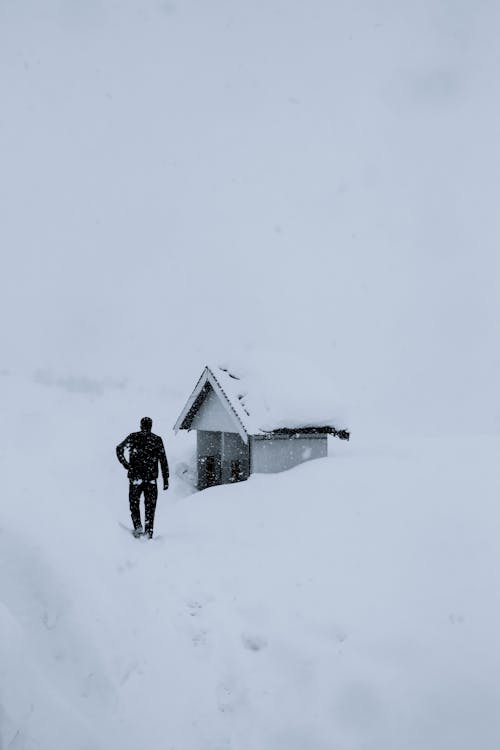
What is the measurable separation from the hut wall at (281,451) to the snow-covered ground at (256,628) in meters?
4.63

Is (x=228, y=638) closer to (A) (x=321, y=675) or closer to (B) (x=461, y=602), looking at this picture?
(A) (x=321, y=675)

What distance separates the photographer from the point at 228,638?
569 cm

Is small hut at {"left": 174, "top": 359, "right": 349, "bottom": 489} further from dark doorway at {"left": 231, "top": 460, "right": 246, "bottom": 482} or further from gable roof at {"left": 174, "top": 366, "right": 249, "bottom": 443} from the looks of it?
dark doorway at {"left": 231, "top": 460, "right": 246, "bottom": 482}

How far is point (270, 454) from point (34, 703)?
1084 centimetres


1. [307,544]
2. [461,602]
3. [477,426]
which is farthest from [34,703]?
[477,426]

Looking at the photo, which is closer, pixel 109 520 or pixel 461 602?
pixel 461 602

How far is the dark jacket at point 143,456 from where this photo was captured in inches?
368

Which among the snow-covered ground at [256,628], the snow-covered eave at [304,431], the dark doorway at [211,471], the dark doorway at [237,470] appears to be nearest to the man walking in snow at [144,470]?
the snow-covered ground at [256,628]

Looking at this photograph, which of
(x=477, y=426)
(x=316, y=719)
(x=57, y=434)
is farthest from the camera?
(x=477, y=426)

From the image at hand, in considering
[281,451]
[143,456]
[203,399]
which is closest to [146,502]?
[143,456]

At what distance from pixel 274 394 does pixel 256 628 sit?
31.0 feet

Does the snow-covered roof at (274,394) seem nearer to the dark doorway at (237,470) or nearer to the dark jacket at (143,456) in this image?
the dark doorway at (237,470)

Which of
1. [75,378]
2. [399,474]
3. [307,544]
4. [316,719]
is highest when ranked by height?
[75,378]

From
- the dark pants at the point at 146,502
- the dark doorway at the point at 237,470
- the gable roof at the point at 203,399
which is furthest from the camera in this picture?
the dark doorway at the point at 237,470
